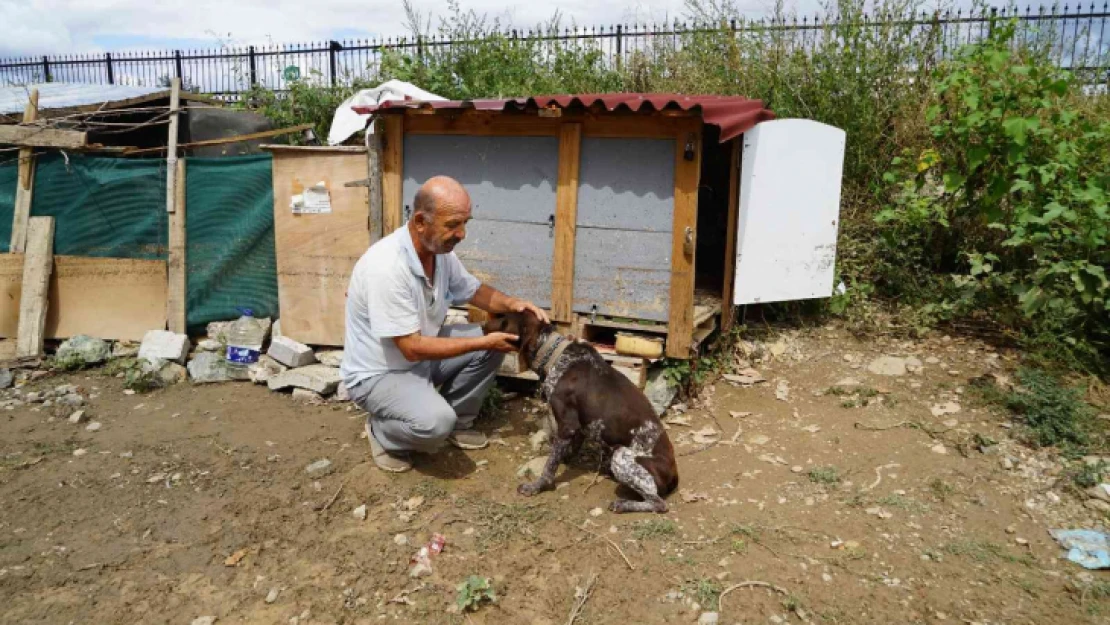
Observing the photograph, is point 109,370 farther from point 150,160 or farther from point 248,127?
point 248,127

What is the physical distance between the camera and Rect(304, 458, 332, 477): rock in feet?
16.8

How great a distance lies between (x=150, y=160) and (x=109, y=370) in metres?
2.07

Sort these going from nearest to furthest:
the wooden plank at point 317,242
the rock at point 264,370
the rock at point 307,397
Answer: the rock at point 307,397
the wooden plank at point 317,242
the rock at point 264,370

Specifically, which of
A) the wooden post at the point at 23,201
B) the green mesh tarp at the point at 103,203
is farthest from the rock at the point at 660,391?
the wooden post at the point at 23,201

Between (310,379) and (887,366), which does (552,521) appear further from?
(887,366)

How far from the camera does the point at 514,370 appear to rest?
6.02m

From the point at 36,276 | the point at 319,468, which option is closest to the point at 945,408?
the point at 319,468

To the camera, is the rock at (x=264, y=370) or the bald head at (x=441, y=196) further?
the rock at (x=264, y=370)

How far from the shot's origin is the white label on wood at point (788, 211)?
648 centimetres

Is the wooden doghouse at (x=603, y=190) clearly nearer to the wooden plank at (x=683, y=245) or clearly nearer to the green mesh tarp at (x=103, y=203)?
the wooden plank at (x=683, y=245)

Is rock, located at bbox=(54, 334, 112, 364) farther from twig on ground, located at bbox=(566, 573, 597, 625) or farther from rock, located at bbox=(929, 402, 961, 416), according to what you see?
rock, located at bbox=(929, 402, 961, 416)

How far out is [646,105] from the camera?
553cm

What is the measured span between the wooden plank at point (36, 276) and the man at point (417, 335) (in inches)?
173

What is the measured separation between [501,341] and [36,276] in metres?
5.55
